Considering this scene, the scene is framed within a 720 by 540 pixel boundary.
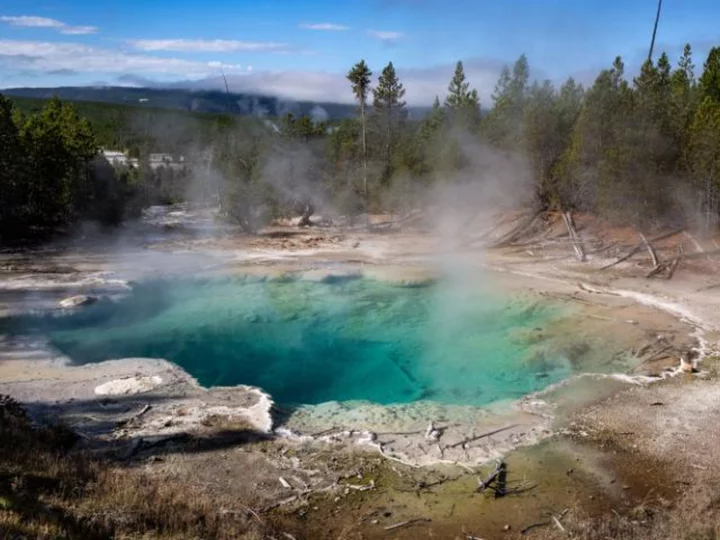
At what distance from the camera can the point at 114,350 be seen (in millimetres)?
9711

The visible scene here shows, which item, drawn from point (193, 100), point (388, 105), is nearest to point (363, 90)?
point (388, 105)

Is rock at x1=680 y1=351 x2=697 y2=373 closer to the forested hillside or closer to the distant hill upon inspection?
the forested hillside

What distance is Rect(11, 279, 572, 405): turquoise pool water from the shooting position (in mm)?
8672

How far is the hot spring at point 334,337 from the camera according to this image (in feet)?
28.4

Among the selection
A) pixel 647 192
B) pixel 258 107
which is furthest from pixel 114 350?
pixel 258 107

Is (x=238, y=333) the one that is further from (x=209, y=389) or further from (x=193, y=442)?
(x=193, y=442)

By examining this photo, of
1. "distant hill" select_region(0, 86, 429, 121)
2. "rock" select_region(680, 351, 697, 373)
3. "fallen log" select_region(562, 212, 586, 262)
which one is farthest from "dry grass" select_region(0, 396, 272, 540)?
"distant hill" select_region(0, 86, 429, 121)

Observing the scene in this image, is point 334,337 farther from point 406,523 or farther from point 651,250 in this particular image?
point 651,250

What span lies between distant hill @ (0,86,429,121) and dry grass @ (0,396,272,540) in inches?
2125

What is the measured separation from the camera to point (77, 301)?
11.4 metres

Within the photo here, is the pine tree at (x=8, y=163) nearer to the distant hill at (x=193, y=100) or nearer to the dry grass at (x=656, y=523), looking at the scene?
the dry grass at (x=656, y=523)

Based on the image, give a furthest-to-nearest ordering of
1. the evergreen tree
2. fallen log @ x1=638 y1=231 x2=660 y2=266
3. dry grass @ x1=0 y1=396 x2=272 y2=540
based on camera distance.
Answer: the evergreen tree, fallen log @ x1=638 y1=231 x2=660 y2=266, dry grass @ x1=0 y1=396 x2=272 y2=540

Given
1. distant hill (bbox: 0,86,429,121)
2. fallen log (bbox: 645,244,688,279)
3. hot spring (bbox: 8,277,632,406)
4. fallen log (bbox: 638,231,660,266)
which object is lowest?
hot spring (bbox: 8,277,632,406)

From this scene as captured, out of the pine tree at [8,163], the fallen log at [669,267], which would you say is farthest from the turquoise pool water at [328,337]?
the pine tree at [8,163]
